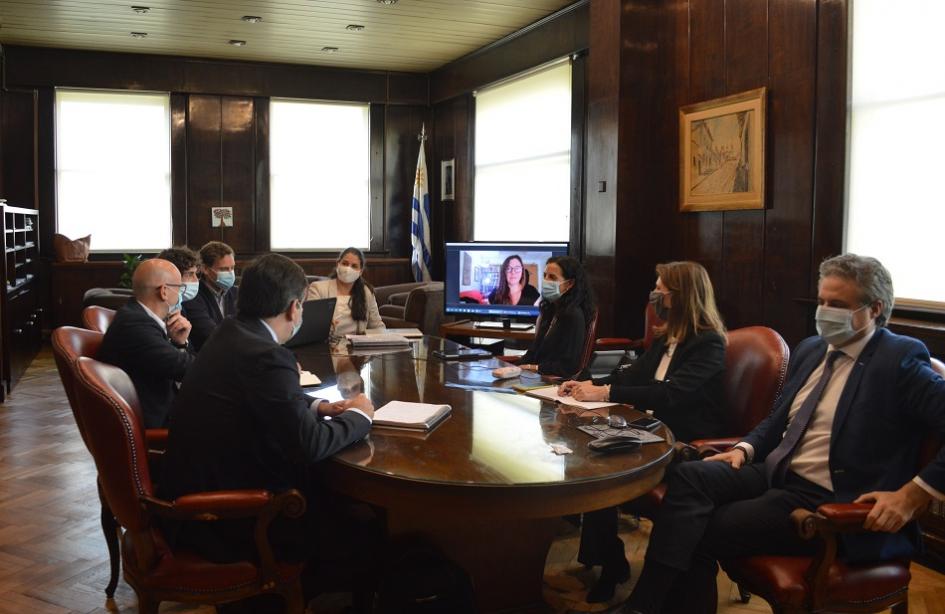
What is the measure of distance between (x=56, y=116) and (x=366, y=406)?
27.3 feet

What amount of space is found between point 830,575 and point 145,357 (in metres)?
2.25

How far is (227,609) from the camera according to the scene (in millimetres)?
2500

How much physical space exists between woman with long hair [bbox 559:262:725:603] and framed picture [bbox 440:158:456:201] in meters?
6.36

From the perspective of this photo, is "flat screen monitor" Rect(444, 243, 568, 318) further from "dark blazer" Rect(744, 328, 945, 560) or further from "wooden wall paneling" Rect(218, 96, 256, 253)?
"wooden wall paneling" Rect(218, 96, 256, 253)

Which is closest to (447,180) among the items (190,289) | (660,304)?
(190,289)

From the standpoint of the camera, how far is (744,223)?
15.5 feet

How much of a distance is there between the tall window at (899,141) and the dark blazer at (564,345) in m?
1.47

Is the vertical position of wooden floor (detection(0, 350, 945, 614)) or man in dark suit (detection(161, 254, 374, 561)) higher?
man in dark suit (detection(161, 254, 374, 561))

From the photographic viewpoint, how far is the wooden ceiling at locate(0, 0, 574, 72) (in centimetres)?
718

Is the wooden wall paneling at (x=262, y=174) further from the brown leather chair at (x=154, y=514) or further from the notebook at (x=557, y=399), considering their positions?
the brown leather chair at (x=154, y=514)

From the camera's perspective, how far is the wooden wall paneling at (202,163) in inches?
374

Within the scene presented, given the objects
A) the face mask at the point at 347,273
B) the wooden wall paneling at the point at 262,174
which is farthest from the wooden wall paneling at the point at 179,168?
the face mask at the point at 347,273

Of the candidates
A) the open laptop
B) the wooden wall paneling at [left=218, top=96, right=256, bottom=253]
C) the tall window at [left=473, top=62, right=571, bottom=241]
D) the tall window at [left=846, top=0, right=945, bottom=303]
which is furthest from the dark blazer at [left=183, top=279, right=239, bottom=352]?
the wooden wall paneling at [left=218, top=96, right=256, bottom=253]

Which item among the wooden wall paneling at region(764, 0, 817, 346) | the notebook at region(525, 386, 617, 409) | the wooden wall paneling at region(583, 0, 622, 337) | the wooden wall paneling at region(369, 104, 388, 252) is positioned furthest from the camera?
the wooden wall paneling at region(369, 104, 388, 252)
